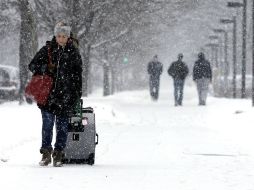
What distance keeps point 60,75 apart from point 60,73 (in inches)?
0.9

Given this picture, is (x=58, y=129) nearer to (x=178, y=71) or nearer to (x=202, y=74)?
(x=178, y=71)

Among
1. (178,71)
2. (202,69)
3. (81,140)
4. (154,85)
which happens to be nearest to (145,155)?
(81,140)

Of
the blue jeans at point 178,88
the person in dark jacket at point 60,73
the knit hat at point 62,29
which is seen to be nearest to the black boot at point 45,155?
the person in dark jacket at point 60,73

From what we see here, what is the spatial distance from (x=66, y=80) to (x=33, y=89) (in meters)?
0.38

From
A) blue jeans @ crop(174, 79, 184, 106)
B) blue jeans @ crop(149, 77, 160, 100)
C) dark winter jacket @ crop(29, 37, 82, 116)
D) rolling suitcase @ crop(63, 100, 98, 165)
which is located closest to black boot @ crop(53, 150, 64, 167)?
rolling suitcase @ crop(63, 100, 98, 165)

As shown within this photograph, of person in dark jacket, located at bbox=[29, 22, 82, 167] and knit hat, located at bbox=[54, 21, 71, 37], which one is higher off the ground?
knit hat, located at bbox=[54, 21, 71, 37]

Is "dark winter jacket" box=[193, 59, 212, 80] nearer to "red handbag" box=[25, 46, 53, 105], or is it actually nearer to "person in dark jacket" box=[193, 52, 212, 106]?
"person in dark jacket" box=[193, 52, 212, 106]

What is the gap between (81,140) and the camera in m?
8.76

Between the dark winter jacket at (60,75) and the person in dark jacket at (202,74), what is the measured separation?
1816cm

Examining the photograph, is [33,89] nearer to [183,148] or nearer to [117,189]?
[117,189]

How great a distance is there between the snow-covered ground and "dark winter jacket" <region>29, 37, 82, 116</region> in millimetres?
707

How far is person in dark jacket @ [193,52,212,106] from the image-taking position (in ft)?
86.4

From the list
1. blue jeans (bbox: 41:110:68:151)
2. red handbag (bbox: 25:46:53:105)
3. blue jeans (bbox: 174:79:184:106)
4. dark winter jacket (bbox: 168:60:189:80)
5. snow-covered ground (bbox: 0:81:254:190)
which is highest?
dark winter jacket (bbox: 168:60:189:80)

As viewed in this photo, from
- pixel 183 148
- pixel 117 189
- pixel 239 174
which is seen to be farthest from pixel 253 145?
pixel 117 189
